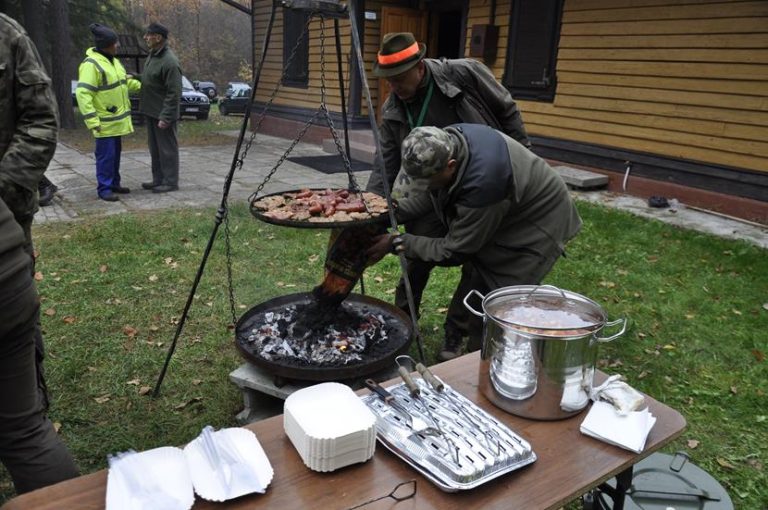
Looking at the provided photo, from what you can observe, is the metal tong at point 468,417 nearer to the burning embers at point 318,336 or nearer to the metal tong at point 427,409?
the metal tong at point 427,409

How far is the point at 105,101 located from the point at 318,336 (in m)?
5.55

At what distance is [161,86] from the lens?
302 inches

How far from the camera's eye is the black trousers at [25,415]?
1.82 m

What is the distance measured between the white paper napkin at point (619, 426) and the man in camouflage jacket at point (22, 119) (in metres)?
2.59

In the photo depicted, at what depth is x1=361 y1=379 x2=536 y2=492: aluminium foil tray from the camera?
146cm

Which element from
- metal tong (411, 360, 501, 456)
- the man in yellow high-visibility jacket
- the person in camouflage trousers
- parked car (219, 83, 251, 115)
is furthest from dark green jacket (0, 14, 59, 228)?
parked car (219, 83, 251, 115)

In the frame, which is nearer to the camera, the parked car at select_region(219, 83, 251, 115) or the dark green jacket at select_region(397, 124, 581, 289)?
the dark green jacket at select_region(397, 124, 581, 289)

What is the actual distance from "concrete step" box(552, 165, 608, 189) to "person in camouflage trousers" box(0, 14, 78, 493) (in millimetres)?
6882

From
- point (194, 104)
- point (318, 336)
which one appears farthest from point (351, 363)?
point (194, 104)

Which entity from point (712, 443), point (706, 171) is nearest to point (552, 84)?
point (706, 171)

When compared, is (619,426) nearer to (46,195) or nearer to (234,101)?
(46,195)

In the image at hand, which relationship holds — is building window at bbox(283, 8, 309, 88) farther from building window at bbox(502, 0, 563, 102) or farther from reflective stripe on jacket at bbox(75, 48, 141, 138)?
reflective stripe on jacket at bbox(75, 48, 141, 138)

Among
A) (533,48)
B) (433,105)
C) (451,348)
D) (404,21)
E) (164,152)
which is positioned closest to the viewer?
(433,105)

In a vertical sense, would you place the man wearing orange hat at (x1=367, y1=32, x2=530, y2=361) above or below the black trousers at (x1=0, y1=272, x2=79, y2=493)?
above
